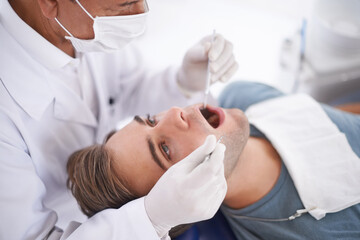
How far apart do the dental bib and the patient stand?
0.05 meters

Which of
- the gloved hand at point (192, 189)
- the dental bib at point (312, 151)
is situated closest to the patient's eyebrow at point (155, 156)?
the gloved hand at point (192, 189)

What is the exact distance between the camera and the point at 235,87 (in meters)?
1.69

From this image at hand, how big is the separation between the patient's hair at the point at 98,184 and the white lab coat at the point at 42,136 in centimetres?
9

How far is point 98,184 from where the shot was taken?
3.61 ft

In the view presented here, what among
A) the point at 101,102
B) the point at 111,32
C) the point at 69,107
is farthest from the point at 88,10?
the point at 101,102

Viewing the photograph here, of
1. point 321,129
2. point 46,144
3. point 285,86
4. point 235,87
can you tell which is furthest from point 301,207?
point 285,86

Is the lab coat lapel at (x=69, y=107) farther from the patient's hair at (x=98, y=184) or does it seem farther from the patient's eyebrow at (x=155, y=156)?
the patient's eyebrow at (x=155, y=156)

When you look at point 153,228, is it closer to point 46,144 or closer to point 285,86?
point 46,144

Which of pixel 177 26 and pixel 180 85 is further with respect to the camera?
pixel 177 26

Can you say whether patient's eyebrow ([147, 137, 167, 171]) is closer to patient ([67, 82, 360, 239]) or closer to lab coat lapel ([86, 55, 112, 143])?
patient ([67, 82, 360, 239])

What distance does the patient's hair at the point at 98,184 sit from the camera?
1077 millimetres

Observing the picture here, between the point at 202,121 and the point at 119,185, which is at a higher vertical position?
the point at 202,121

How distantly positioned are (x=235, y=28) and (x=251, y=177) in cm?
168

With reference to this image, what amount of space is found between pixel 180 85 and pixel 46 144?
71 cm
